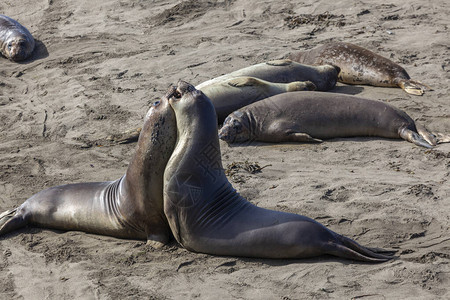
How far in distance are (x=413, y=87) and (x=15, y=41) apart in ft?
24.2

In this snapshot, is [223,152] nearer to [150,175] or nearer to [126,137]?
[126,137]

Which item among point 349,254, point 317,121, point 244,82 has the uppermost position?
point 244,82

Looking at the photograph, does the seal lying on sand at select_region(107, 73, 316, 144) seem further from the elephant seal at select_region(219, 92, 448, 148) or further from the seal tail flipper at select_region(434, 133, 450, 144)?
the seal tail flipper at select_region(434, 133, 450, 144)

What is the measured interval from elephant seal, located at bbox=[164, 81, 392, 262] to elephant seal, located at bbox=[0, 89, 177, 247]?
0.11 m

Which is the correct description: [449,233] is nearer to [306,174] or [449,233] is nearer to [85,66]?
[306,174]

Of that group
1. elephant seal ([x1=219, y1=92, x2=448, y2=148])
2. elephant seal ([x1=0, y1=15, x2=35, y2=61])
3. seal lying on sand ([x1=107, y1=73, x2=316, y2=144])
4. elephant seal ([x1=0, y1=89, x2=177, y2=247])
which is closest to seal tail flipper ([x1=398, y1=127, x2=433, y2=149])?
elephant seal ([x1=219, y1=92, x2=448, y2=148])

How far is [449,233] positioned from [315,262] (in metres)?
1.13

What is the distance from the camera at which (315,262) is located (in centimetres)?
447

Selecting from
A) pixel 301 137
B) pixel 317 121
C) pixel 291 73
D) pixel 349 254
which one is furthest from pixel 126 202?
pixel 291 73

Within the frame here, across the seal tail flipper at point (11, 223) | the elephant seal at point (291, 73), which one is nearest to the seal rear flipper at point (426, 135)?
the elephant seal at point (291, 73)

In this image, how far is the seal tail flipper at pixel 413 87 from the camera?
8.43 m

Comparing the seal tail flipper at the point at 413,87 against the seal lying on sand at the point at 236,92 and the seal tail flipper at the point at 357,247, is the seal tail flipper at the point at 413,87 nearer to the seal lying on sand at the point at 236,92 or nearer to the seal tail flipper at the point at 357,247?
the seal lying on sand at the point at 236,92

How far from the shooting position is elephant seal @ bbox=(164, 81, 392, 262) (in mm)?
4555

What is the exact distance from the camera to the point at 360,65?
9242 millimetres
